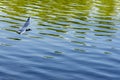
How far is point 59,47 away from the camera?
25.8 m

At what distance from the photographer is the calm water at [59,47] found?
768 inches

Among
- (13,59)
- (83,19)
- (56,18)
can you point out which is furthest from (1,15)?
(13,59)

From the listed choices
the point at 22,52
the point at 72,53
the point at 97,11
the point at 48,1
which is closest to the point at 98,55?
the point at 72,53

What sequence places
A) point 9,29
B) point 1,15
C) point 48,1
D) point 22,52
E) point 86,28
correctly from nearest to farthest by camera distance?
1. point 22,52
2. point 9,29
3. point 86,28
4. point 1,15
5. point 48,1

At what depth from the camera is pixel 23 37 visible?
28.8 metres

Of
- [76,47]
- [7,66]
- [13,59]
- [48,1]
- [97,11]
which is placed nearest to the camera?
[7,66]

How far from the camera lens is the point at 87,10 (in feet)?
162

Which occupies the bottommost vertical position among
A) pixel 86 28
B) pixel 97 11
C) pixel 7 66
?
pixel 7 66

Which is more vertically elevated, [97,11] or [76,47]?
[97,11]

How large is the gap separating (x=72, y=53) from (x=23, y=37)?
636 centimetres

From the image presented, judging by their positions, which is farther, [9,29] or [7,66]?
[9,29]

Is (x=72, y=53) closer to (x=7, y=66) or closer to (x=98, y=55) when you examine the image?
(x=98, y=55)

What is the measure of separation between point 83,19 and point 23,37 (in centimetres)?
1343

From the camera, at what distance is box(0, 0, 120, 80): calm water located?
19.5m
